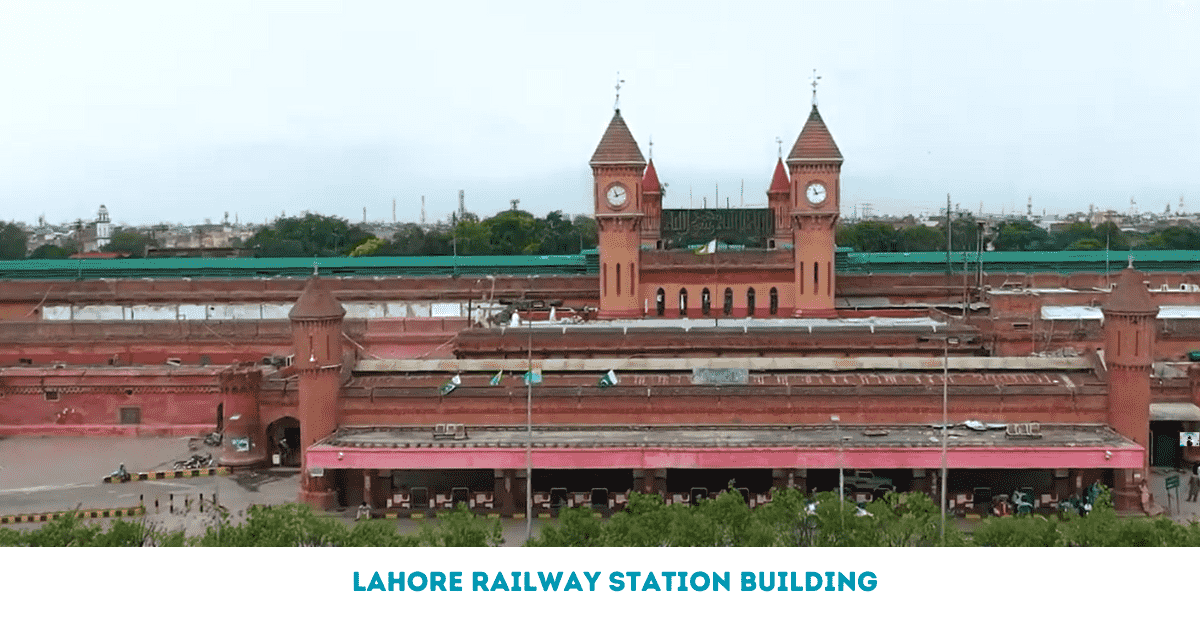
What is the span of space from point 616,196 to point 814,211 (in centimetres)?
941

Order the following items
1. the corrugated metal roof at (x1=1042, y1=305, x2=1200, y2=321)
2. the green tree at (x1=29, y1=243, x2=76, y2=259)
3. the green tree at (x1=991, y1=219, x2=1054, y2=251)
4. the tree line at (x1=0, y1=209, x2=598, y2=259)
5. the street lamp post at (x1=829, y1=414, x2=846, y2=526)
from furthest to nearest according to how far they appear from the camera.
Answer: the green tree at (x1=991, y1=219, x2=1054, y2=251) → the tree line at (x1=0, y1=209, x2=598, y2=259) → the green tree at (x1=29, y1=243, x2=76, y2=259) → the corrugated metal roof at (x1=1042, y1=305, x2=1200, y2=321) → the street lamp post at (x1=829, y1=414, x2=846, y2=526)

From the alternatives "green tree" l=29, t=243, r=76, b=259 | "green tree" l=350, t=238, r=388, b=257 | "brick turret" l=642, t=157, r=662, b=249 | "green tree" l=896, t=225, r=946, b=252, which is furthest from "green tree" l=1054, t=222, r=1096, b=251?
"green tree" l=29, t=243, r=76, b=259

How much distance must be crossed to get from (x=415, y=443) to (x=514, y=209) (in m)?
134

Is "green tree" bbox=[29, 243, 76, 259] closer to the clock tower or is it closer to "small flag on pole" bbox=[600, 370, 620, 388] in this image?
the clock tower

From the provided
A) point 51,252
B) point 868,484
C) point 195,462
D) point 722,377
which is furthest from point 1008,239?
point 195,462

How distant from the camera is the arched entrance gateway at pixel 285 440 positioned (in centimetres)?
4312

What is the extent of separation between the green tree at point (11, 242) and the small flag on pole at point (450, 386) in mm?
95165

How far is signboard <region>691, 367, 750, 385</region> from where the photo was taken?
128ft

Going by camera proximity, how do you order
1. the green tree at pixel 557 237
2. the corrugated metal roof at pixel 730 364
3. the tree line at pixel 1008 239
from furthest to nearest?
the green tree at pixel 557 237, the tree line at pixel 1008 239, the corrugated metal roof at pixel 730 364

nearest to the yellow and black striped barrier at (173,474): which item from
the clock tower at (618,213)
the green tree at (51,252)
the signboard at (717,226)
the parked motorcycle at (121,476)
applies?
the parked motorcycle at (121,476)

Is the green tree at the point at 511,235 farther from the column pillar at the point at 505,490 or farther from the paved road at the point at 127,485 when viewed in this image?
the column pillar at the point at 505,490

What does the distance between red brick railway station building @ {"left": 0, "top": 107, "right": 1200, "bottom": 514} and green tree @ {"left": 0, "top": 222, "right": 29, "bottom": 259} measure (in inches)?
2604

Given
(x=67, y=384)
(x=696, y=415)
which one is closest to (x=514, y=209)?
(x=67, y=384)

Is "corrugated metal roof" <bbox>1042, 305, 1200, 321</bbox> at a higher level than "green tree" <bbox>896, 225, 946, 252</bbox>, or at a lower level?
lower
